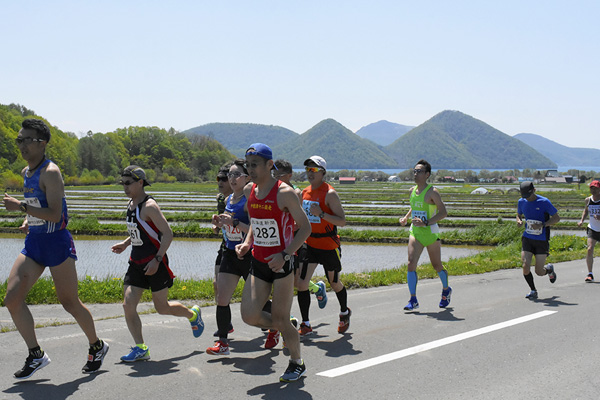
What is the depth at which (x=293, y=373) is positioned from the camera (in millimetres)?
5531

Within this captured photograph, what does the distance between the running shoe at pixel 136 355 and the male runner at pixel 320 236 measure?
2.04 meters

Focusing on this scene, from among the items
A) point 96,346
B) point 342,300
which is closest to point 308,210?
point 342,300

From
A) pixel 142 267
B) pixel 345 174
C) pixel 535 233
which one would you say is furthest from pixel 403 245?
pixel 345 174

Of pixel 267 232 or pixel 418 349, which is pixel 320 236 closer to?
pixel 418 349

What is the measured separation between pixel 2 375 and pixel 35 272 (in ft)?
3.17

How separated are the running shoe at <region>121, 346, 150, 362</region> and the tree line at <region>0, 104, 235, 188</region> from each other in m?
76.5

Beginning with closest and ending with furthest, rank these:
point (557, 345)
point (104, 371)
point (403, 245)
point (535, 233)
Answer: point (104, 371) → point (557, 345) → point (535, 233) → point (403, 245)

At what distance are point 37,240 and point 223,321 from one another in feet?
6.75

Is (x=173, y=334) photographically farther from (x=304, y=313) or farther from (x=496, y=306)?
(x=496, y=306)

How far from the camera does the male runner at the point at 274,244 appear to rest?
557cm

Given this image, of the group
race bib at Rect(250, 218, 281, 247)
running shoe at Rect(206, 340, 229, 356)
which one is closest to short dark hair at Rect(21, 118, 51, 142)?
race bib at Rect(250, 218, 281, 247)

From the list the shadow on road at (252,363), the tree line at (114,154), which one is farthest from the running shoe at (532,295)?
the tree line at (114,154)

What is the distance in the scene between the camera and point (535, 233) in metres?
10.6

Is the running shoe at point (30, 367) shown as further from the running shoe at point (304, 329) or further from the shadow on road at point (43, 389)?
the running shoe at point (304, 329)
